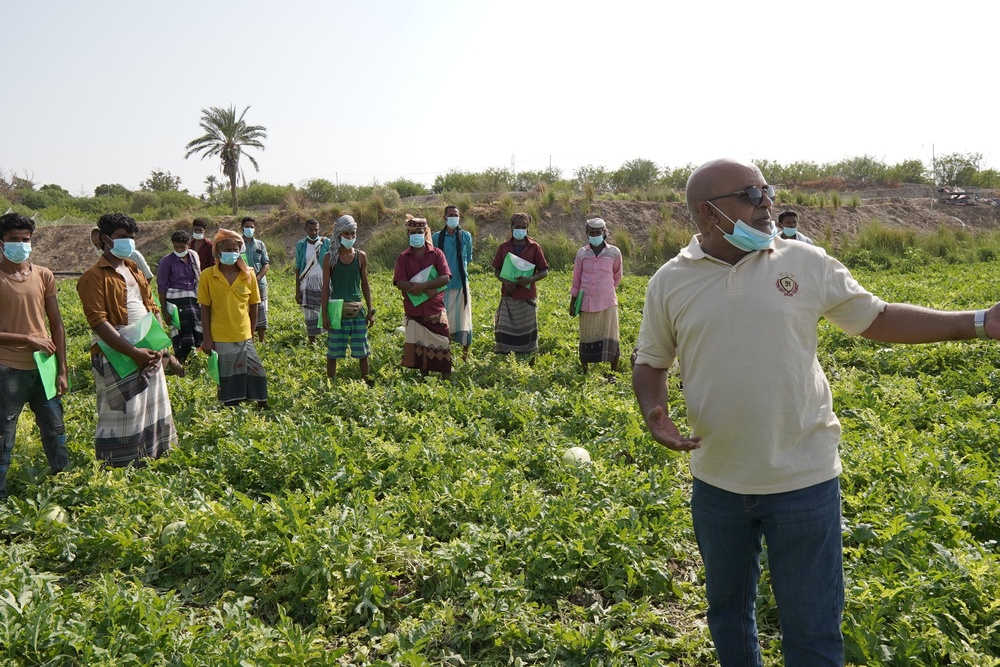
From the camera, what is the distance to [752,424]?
2.57 m

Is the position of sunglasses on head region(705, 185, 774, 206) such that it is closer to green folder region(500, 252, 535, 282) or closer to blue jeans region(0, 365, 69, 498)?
blue jeans region(0, 365, 69, 498)

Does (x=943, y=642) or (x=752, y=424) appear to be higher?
(x=752, y=424)

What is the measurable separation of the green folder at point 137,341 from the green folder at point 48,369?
0.36m

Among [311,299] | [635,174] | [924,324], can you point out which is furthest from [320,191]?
[924,324]

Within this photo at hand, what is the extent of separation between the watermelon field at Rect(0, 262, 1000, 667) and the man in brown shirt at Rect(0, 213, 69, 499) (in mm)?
502

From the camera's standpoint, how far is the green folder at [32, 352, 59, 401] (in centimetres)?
550

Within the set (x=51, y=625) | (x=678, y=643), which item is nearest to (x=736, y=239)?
(x=678, y=643)

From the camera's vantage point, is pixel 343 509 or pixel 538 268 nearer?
pixel 343 509

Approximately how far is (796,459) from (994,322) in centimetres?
76

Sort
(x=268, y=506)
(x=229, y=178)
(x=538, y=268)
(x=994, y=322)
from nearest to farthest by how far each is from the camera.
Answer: (x=994, y=322) < (x=268, y=506) < (x=538, y=268) < (x=229, y=178)

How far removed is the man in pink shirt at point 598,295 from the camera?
29.6 feet

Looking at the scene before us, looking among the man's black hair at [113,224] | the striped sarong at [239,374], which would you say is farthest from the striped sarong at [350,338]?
the man's black hair at [113,224]

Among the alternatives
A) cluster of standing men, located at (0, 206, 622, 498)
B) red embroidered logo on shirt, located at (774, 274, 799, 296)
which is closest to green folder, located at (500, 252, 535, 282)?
cluster of standing men, located at (0, 206, 622, 498)

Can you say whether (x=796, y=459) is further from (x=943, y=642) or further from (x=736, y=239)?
(x=943, y=642)
